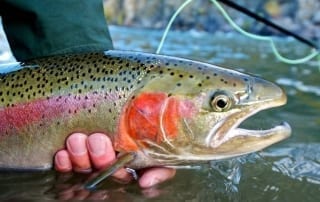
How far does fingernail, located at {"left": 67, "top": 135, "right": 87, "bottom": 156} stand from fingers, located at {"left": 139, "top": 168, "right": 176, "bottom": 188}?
0.29 metres

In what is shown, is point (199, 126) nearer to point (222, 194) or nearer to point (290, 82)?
point (222, 194)

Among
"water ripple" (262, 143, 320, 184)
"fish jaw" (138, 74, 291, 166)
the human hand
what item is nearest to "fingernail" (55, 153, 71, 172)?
the human hand

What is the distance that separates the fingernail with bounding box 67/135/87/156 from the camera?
2.21 metres

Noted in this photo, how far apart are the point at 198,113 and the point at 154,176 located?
40 cm

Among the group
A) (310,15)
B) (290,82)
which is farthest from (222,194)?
(310,15)

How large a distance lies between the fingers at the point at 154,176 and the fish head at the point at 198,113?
0.41ft

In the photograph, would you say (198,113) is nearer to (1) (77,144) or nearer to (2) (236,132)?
(2) (236,132)

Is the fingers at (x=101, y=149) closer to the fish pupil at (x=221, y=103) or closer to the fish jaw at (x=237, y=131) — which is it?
the fish jaw at (x=237, y=131)

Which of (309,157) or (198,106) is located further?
(309,157)

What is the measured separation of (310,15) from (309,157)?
53.2 m

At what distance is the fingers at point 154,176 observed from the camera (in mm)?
2314

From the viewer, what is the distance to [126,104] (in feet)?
7.15

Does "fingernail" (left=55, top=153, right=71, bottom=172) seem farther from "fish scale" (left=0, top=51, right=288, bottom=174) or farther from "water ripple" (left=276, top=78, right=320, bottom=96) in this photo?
"water ripple" (left=276, top=78, right=320, bottom=96)

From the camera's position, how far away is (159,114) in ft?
6.98
